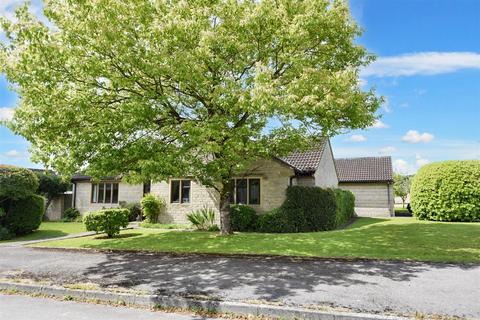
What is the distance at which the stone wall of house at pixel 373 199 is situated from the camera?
3192 centimetres

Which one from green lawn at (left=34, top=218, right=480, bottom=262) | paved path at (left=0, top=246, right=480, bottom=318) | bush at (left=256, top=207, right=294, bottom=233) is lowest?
paved path at (left=0, top=246, right=480, bottom=318)

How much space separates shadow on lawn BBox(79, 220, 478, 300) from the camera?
7586 mm

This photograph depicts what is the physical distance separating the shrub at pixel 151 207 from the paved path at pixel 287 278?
1067 centimetres

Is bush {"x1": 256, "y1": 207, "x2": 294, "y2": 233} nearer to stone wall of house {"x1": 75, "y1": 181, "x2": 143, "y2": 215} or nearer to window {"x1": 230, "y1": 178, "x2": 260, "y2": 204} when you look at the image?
window {"x1": 230, "y1": 178, "x2": 260, "y2": 204}

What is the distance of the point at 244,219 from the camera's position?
19406 mm

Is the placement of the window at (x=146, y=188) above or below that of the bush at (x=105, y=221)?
above

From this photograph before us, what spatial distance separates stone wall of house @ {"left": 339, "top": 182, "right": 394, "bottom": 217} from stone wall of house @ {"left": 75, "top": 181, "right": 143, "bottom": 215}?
2059 cm

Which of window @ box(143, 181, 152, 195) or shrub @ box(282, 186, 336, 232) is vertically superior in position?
window @ box(143, 181, 152, 195)

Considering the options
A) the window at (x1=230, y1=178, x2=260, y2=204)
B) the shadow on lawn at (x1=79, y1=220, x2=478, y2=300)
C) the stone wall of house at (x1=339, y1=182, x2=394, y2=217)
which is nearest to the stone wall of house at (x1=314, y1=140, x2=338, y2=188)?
the window at (x1=230, y1=178, x2=260, y2=204)

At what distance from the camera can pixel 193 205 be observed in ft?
73.5

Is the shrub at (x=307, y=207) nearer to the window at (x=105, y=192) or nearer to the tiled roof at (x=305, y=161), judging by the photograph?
the tiled roof at (x=305, y=161)

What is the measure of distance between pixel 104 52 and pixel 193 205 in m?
12.8

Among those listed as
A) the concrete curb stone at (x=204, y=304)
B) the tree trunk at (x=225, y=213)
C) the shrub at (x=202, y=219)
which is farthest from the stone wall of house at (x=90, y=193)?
the concrete curb stone at (x=204, y=304)

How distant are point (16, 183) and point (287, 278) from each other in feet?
52.8
